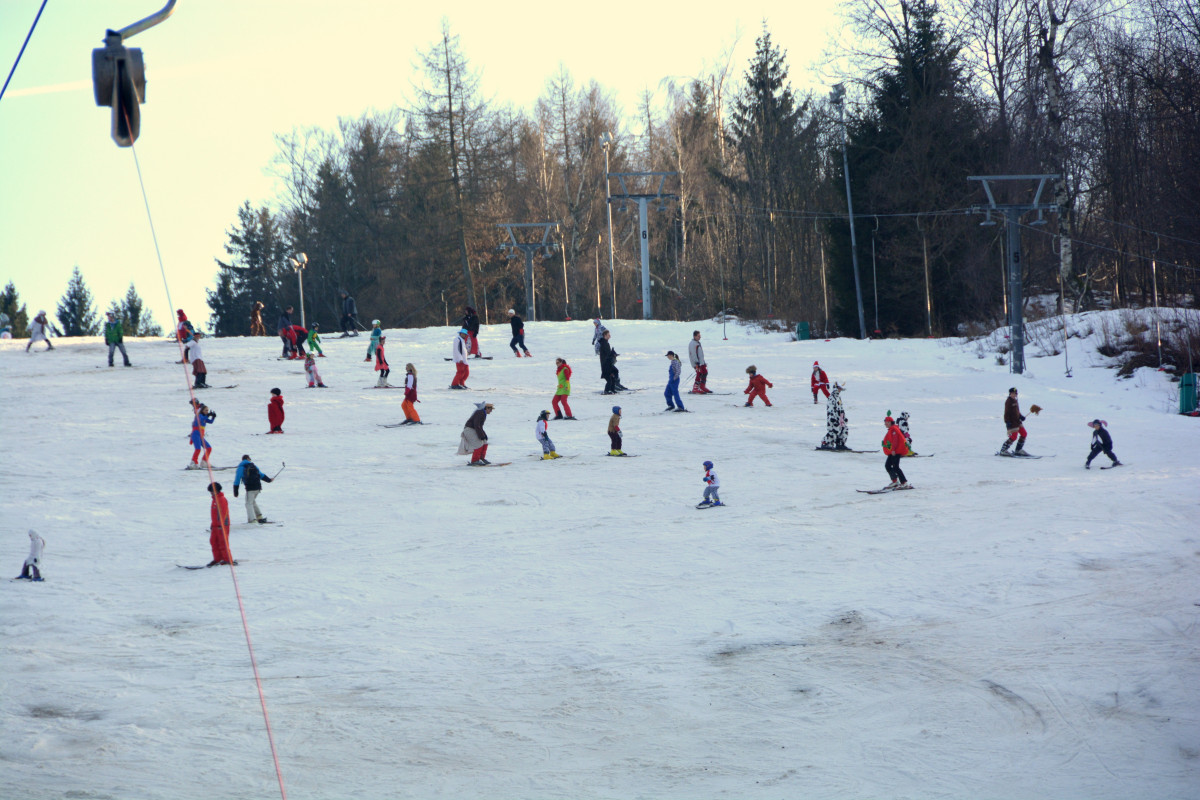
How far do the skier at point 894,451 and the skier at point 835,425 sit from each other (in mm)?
3202

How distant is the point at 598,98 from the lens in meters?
70.5

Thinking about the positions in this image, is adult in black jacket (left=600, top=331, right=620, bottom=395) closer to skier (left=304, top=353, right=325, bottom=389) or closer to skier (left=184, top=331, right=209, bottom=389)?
skier (left=304, top=353, right=325, bottom=389)

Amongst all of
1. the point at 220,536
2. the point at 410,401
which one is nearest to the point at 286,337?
the point at 410,401

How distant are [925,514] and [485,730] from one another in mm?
8854

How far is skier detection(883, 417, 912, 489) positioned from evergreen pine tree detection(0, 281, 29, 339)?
58.0 m

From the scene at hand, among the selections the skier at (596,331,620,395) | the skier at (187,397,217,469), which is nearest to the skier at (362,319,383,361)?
the skier at (596,331,620,395)

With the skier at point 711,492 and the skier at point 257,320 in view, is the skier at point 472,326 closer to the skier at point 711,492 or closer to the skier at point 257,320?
the skier at point 257,320

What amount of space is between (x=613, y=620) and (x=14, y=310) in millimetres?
62664

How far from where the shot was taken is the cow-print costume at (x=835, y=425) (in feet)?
65.2

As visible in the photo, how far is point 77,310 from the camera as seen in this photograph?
68.7 m

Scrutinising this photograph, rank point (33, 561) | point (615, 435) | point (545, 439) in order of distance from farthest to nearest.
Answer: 1. point (615, 435)
2. point (545, 439)
3. point (33, 561)

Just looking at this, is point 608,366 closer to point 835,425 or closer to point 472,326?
point 472,326

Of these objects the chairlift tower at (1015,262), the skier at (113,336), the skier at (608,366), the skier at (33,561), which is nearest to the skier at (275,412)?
the skier at (608,366)

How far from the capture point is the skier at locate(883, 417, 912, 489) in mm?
16250
